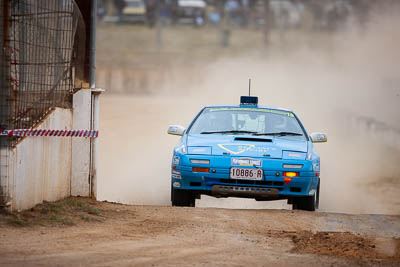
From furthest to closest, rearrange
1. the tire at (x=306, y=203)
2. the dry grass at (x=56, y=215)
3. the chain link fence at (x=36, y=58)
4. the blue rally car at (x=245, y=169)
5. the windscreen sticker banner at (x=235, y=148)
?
1. the tire at (x=306, y=203)
2. the windscreen sticker banner at (x=235, y=148)
3. the blue rally car at (x=245, y=169)
4. the chain link fence at (x=36, y=58)
5. the dry grass at (x=56, y=215)

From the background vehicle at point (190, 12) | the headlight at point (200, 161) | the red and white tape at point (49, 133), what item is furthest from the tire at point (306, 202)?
the background vehicle at point (190, 12)

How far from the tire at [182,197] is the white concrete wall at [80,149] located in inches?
42.9

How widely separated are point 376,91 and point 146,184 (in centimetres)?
1966

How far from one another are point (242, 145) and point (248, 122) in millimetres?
1233

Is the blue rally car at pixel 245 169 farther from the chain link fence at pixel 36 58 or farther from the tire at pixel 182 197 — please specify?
the chain link fence at pixel 36 58

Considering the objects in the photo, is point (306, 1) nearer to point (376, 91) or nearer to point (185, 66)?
point (185, 66)

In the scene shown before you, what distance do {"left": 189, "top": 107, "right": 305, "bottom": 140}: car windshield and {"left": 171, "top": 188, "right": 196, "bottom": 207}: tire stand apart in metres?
1.14

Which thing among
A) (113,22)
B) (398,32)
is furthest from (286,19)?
(398,32)

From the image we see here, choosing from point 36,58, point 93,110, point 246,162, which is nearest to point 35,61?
point 36,58

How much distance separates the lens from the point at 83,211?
9406 mm

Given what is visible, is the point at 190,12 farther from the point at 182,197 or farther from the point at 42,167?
the point at 42,167

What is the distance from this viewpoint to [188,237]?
27.0ft

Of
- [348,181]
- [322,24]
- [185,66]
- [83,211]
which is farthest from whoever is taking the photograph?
[322,24]

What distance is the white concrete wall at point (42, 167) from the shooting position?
8.52 meters
